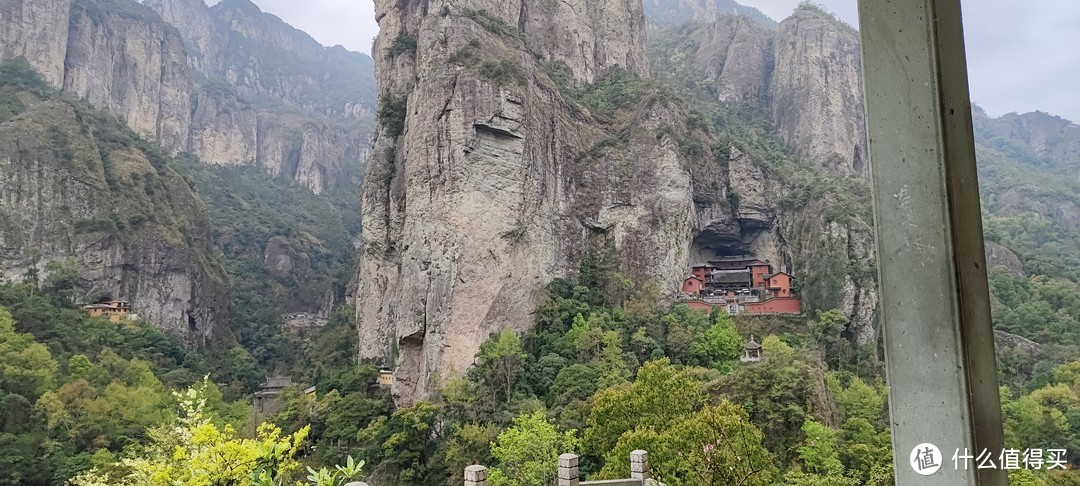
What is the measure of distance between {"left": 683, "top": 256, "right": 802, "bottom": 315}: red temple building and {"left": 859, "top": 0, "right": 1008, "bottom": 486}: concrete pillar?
24125 millimetres

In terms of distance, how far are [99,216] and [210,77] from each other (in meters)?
60.5

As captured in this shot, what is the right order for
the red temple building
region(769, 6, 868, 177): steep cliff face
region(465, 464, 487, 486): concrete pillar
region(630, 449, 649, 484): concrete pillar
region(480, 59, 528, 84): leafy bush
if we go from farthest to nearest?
region(769, 6, 868, 177): steep cliff face < the red temple building < region(480, 59, 528, 84): leafy bush < region(630, 449, 649, 484): concrete pillar < region(465, 464, 487, 486): concrete pillar

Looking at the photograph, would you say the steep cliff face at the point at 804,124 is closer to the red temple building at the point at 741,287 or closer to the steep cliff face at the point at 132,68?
the red temple building at the point at 741,287

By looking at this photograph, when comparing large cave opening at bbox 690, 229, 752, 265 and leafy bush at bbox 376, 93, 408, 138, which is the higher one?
leafy bush at bbox 376, 93, 408, 138

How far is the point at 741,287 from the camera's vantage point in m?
27.4

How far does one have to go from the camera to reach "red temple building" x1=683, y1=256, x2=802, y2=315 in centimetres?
2489

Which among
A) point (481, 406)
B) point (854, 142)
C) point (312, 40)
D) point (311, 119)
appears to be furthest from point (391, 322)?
point (312, 40)

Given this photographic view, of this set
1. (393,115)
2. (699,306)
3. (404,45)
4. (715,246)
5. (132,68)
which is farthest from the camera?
(132,68)

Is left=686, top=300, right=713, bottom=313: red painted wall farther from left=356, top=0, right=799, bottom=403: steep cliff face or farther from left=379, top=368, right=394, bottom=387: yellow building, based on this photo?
left=379, top=368, right=394, bottom=387: yellow building

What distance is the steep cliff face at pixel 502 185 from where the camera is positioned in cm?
2284

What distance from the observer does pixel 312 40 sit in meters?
129

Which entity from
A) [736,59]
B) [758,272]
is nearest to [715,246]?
[758,272]

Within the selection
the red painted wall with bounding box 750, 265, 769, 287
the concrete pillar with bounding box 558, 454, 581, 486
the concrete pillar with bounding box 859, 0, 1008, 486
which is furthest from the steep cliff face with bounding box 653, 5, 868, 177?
the concrete pillar with bounding box 859, 0, 1008, 486

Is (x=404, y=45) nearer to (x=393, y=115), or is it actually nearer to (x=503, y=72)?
(x=393, y=115)
